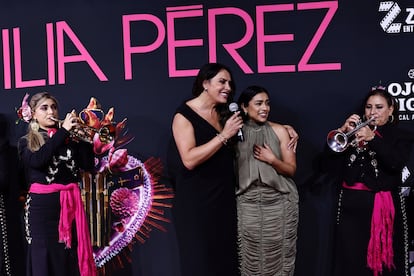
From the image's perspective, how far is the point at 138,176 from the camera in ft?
12.8

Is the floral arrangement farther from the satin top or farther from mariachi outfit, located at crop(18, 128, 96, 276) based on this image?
the satin top

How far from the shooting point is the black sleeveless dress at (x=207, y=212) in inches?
119

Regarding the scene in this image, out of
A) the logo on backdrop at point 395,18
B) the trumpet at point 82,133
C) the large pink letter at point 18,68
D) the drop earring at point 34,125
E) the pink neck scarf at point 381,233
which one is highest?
the logo on backdrop at point 395,18

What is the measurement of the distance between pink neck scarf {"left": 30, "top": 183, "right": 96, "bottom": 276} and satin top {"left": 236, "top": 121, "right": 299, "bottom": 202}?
93 centimetres

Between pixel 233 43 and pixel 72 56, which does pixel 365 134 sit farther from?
pixel 72 56

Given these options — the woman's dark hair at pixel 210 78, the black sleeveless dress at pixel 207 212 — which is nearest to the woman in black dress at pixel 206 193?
the black sleeveless dress at pixel 207 212

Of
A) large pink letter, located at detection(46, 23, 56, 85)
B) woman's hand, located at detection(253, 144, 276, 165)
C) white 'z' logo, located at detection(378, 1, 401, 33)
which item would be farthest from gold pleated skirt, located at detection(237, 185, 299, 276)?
large pink letter, located at detection(46, 23, 56, 85)

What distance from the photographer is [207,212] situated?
9.89 ft

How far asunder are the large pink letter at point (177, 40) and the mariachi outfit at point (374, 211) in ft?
4.14

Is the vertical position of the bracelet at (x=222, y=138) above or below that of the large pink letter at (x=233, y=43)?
below

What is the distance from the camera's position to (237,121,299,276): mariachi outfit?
10.9 ft

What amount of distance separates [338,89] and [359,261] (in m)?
1.16

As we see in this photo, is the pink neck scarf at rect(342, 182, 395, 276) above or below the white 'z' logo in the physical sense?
below

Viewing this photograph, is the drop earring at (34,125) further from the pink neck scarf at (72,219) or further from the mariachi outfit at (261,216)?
the mariachi outfit at (261,216)
